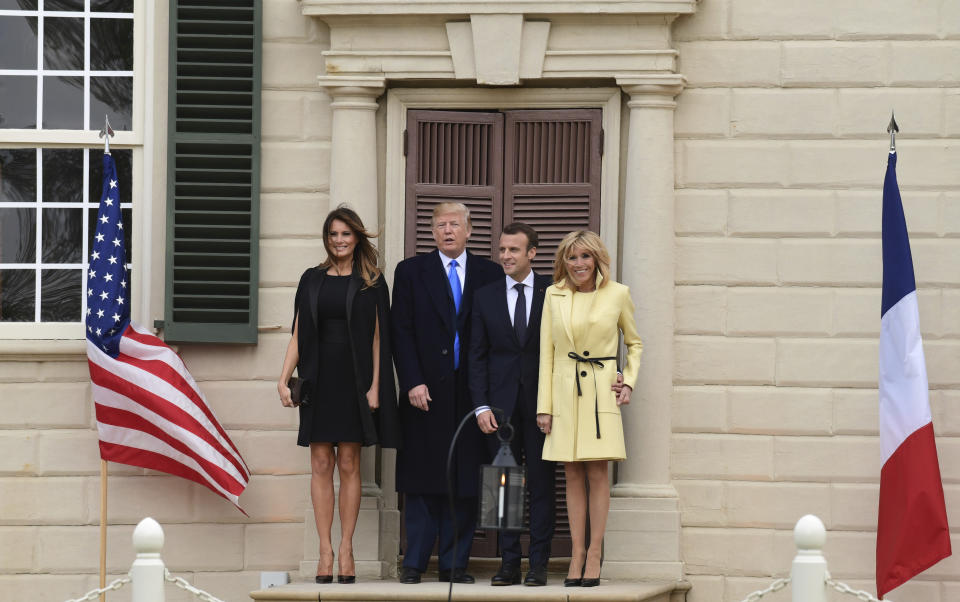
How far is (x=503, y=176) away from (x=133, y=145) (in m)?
2.07

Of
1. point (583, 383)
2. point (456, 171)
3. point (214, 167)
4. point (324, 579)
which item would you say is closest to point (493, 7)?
Answer: point (456, 171)

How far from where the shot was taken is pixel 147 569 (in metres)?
7.10

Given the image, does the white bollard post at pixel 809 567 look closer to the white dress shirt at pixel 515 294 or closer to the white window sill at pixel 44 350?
the white dress shirt at pixel 515 294

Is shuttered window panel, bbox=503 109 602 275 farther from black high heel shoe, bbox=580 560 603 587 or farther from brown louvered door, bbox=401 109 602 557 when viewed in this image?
black high heel shoe, bbox=580 560 603 587

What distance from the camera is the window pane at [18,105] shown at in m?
9.87

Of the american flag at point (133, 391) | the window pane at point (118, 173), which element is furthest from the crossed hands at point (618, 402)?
the window pane at point (118, 173)

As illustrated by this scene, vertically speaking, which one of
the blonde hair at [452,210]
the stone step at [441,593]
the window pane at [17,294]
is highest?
the blonde hair at [452,210]

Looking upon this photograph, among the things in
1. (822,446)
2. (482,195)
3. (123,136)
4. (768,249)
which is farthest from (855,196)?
(123,136)

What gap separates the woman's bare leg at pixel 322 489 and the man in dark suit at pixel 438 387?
0.38 metres

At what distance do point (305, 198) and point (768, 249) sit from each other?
8.37 feet

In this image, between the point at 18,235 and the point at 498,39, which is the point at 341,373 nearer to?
the point at 498,39

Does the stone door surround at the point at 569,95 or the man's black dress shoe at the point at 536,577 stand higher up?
the stone door surround at the point at 569,95

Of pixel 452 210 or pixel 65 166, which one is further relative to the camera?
pixel 65 166

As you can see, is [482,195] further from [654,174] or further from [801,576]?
[801,576]
